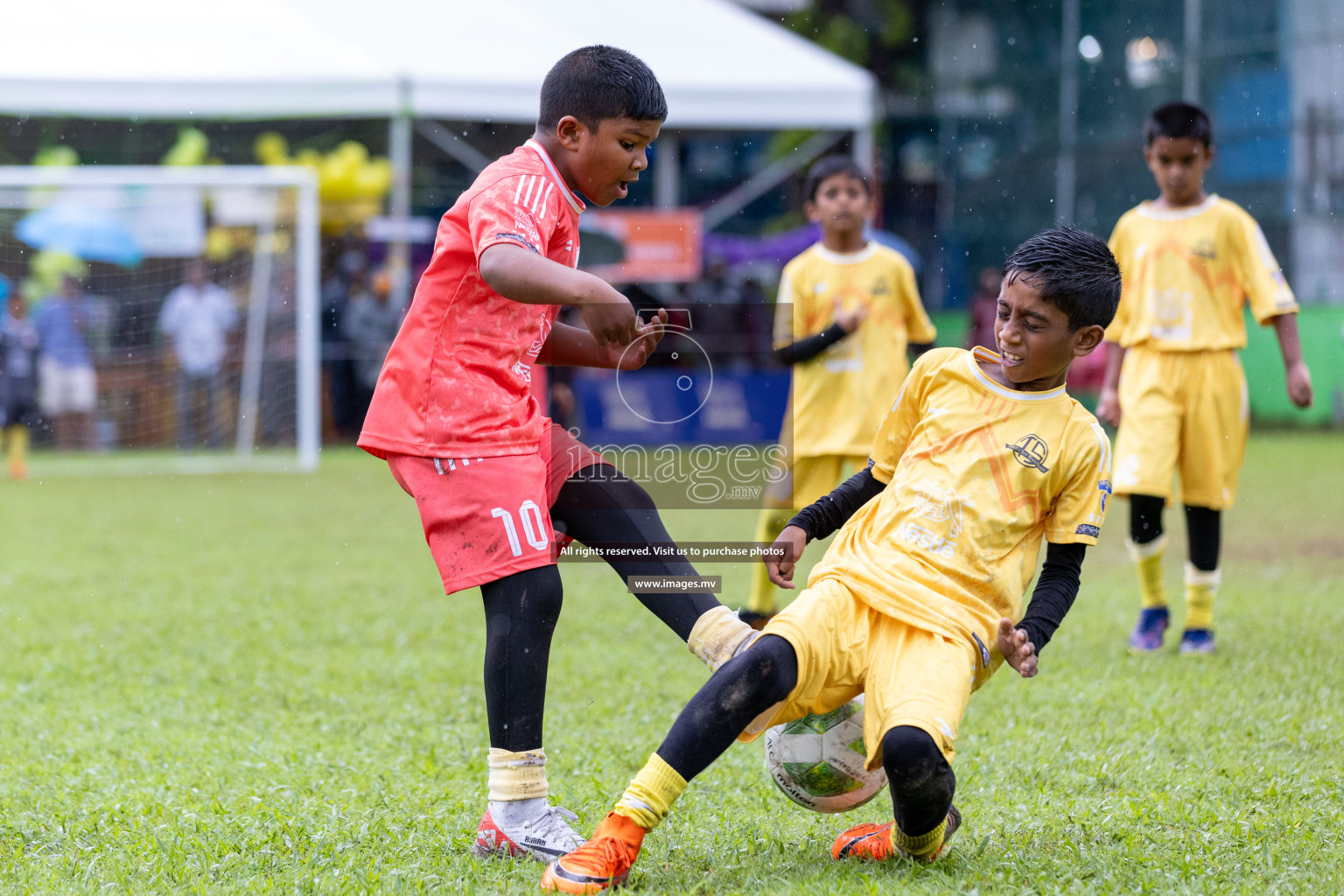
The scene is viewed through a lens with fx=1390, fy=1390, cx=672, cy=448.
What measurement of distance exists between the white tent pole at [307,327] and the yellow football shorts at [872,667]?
1074 cm

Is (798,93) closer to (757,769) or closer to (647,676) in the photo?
(647,676)

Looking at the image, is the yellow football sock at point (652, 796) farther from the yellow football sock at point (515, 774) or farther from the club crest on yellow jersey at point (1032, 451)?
the club crest on yellow jersey at point (1032, 451)

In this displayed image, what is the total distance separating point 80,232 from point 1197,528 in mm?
11540

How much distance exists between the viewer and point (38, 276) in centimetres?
1422

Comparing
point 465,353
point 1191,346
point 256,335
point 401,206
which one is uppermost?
point 401,206

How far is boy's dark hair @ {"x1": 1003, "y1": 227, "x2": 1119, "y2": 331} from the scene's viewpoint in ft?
9.12

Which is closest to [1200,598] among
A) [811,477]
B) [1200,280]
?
[1200,280]

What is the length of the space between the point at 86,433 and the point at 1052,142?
12.8 m

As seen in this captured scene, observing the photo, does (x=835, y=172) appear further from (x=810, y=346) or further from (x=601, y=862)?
(x=601, y=862)

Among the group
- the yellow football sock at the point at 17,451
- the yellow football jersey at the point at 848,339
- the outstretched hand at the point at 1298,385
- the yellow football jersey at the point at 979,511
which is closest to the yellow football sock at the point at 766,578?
the yellow football jersey at the point at 848,339

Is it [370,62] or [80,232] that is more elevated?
[370,62]

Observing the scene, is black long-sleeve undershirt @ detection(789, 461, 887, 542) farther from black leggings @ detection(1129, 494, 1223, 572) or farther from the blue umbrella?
the blue umbrella

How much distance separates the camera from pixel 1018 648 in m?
2.49

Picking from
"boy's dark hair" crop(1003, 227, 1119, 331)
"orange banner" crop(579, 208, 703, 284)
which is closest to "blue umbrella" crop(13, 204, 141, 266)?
"orange banner" crop(579, 208, 703, 284)
